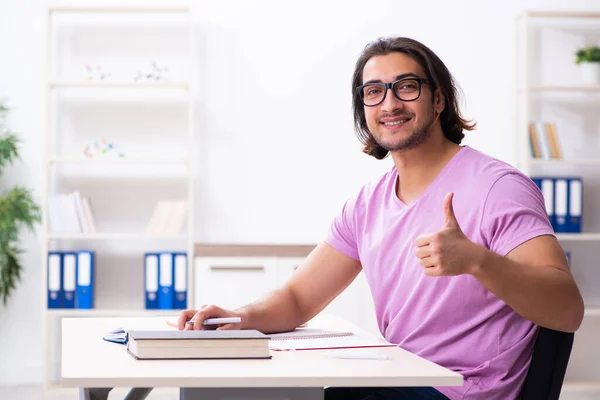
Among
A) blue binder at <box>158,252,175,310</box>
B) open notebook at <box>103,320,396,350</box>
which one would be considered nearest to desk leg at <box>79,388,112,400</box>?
open notebook at <box>103,320,396,350</box>

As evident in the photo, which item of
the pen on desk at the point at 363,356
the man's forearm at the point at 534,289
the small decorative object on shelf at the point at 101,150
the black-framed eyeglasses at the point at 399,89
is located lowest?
the pen on desk at the point at 363,356

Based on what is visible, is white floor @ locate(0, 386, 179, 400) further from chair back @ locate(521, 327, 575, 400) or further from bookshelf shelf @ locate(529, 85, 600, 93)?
chair back @ locate(521, 327, 575, 400)

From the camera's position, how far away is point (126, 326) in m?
1.87

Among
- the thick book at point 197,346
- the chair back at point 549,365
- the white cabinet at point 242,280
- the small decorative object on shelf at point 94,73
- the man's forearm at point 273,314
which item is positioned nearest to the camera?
the thick book at point 197,346

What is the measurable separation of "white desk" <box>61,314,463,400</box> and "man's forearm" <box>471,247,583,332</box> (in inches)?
7.8

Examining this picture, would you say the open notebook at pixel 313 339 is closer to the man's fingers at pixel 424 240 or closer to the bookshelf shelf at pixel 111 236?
the man's fingers at pixel 424 240

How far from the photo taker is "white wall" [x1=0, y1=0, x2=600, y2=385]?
464 cm

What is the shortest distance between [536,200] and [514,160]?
3.10m

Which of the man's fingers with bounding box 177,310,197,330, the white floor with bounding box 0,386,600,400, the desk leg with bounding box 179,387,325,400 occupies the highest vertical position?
the man's fingers with bounding box 177,310,197,330

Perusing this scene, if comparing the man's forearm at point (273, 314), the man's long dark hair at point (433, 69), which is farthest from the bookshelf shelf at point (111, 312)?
the man's long dark hair at point (433, 69)

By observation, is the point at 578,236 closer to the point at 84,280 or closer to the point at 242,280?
the point at 242,280

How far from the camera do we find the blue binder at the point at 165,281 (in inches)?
167

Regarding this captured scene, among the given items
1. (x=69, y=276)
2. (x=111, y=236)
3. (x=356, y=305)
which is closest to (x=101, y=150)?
(x=111, y=236)

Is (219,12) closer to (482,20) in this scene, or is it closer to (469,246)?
(482,20)
